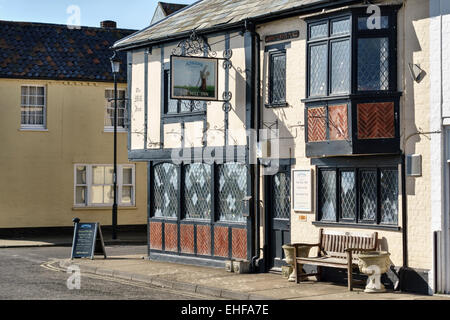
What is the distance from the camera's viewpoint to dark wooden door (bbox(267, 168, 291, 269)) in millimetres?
18234

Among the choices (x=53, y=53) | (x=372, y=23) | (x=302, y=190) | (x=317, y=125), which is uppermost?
(x=53, y=53)

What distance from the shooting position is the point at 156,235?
870 inches

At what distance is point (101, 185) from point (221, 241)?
1404cm

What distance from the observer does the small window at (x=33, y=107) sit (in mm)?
31984

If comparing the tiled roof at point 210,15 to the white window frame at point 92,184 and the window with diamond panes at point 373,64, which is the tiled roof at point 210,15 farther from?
the white window frame at point 92,184

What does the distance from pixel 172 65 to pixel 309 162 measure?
152 inches

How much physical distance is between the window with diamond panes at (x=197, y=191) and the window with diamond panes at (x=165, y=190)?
42 centimetres

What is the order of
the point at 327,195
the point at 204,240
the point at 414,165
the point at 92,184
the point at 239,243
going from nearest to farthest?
the point at 414,165 < the point at 327,195 < the point at 239,243 < the point at 204,240 < the point at 92,184

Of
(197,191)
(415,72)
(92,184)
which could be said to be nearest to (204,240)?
(197,191)

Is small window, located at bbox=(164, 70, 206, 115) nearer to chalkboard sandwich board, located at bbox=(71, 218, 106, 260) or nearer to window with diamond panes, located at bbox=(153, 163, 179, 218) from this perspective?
window with diamond panes, located at bbox=(153, 163, 179, 218)

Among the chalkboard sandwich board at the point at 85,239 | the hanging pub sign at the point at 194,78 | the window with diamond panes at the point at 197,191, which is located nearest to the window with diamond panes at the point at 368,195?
the hanging pub sign at the point at 194,78

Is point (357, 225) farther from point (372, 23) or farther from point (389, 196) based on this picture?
A: point (372, 23)
